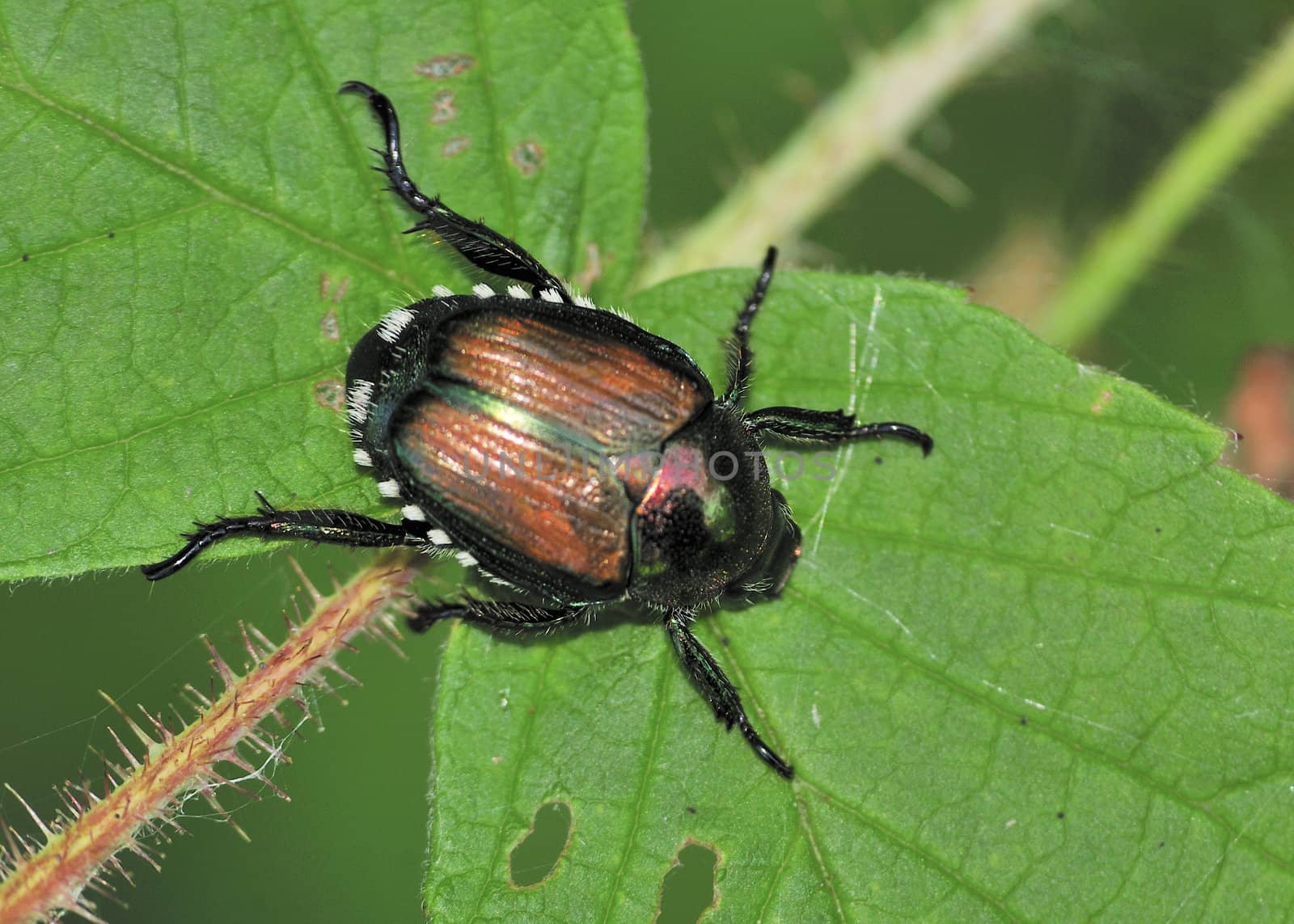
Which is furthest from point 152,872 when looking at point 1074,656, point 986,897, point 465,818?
point 1074,656

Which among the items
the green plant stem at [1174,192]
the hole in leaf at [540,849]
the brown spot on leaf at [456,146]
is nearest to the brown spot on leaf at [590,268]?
the brown spot on leaf at [456,146]

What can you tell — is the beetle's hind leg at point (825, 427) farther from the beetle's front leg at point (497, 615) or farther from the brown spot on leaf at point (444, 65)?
the brown spot on leaf at point (444, 65)

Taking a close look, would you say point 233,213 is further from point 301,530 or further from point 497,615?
point 497,615

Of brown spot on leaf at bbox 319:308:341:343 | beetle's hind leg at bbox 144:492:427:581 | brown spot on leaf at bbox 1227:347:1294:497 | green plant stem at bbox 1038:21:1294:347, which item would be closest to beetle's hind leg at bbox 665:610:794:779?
beetle's hind leg at bbox 144:492:427:581

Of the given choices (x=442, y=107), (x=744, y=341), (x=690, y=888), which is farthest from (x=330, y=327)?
(x=690, y=888)

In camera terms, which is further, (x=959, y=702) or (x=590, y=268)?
(x=590, y=268)

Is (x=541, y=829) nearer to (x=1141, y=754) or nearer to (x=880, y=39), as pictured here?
(x=1141, y=754)
